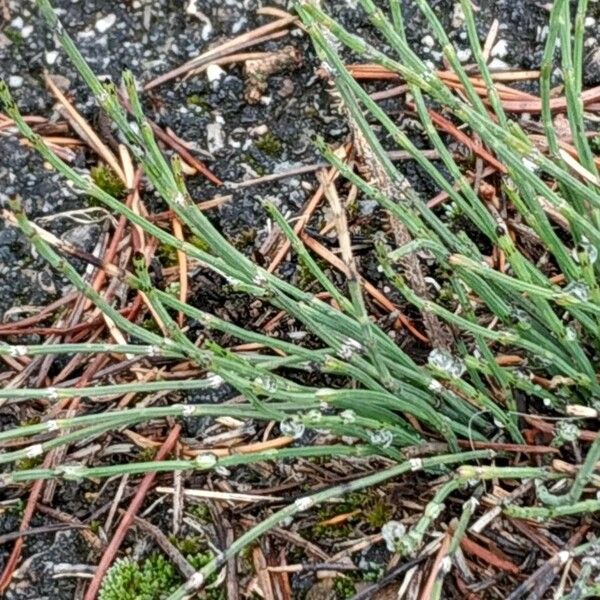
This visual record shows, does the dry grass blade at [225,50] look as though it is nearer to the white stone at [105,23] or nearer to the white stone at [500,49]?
the white stone at [105,23]

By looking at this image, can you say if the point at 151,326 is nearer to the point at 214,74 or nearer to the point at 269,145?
the point at 269,145

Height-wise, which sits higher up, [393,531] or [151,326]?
[151,326]

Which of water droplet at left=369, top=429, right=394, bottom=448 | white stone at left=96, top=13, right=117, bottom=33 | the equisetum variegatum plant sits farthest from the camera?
white stone at left=96, top=13, right=117, bottom=33

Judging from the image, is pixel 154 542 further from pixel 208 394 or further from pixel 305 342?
pixel 305 342

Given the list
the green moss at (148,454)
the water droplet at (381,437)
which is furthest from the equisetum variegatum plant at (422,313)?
the green moss at (148,454)

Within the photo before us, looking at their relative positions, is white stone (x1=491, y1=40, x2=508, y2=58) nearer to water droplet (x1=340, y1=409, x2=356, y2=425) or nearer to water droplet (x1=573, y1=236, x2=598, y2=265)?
water droplet (x1=573, y1=236, x2=598, y2=265)

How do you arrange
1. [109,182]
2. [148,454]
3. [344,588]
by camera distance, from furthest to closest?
[109,182], [148,454], [344,588]

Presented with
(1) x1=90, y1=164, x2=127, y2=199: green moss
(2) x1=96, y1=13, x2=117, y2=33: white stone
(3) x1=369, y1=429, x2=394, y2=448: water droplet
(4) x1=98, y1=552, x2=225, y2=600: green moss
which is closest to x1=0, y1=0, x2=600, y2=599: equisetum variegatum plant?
(3) x1=369, y1=429, x2=394, y2=448: water droplet

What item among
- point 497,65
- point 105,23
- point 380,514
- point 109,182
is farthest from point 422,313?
point 105,23
